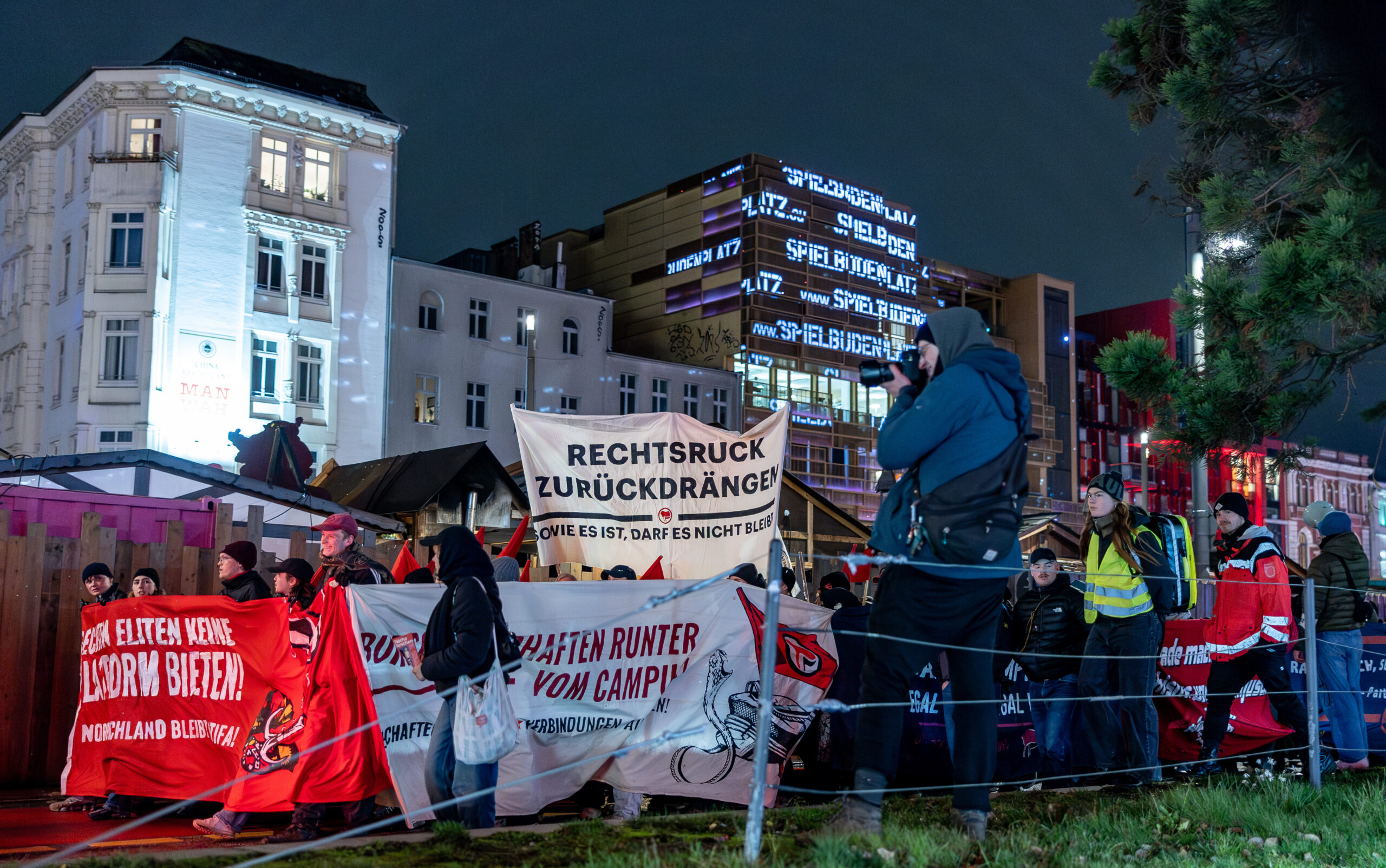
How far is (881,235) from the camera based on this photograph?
63469mm

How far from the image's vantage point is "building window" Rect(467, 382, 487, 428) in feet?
149

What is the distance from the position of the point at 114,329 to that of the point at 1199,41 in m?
36.7

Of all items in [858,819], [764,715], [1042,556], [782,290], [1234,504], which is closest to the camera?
[764,715]

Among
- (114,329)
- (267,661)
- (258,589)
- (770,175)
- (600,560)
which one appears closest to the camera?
(267,661)

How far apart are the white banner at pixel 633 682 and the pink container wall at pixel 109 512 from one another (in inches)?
289

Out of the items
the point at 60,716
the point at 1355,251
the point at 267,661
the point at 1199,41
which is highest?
the point at 1199,41

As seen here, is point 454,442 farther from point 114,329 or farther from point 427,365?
point 114,329

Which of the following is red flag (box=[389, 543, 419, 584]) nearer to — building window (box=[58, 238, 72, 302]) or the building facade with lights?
building window (box=[58, 238, 72, 302])

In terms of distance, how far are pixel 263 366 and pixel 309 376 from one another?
1514 mm

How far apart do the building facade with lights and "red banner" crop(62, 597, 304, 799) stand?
4660 centimetres

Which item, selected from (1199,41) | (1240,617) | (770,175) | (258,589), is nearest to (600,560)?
(258,589)

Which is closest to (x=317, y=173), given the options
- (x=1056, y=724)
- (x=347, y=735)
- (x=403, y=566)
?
(x=403, y=566)

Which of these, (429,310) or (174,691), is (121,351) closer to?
(429,310)

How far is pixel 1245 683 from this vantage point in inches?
351
